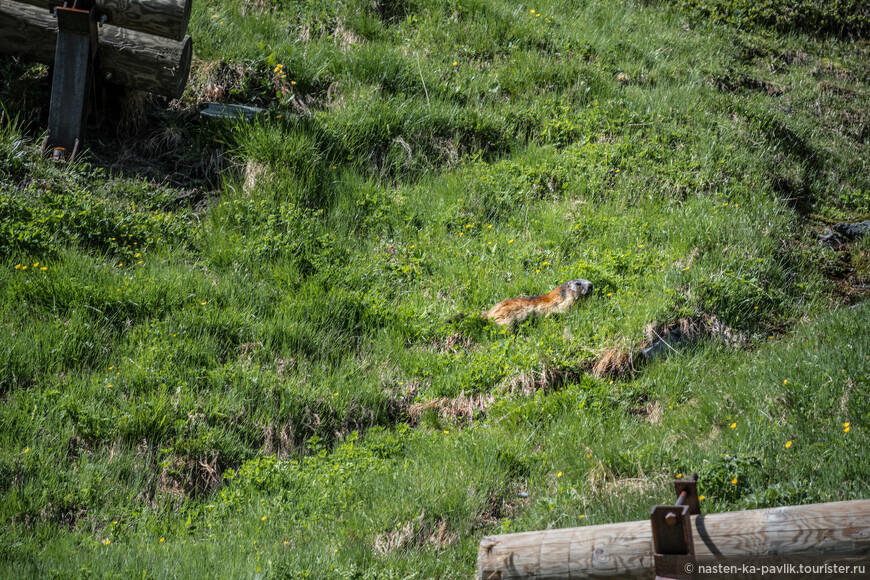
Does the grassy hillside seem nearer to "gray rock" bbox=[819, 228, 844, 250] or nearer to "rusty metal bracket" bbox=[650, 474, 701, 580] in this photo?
"gray rock" bbox=[819, 228, 844, 250]

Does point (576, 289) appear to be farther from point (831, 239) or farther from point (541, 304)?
point (831, 239)

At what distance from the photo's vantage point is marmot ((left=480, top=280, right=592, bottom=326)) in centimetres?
644

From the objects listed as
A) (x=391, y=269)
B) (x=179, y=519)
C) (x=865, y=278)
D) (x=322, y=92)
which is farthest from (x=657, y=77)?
(x=179, y=519)

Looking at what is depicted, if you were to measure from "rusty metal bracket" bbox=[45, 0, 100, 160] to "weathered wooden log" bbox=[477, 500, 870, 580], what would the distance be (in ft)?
22.2

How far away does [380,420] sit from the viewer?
5875 millimetres

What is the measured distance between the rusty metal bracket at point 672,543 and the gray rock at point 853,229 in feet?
22.8

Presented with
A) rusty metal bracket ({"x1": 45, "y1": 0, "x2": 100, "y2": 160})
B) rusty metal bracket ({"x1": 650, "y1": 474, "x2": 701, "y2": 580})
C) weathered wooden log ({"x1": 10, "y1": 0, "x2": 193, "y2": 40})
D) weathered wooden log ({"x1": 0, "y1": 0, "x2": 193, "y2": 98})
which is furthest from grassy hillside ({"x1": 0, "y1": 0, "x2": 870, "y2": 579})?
rusty metal bracket ({"x1": 650, "y1": 474, "x2": 701, "y2": 580})

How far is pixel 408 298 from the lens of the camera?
274 inches

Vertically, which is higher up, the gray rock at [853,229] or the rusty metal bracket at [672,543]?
the gray rock at [853,229]

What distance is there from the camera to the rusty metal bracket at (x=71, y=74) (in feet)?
23.2

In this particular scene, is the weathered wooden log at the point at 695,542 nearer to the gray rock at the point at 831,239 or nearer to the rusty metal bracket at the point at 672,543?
the rusty metal bracket at the point at 672,543

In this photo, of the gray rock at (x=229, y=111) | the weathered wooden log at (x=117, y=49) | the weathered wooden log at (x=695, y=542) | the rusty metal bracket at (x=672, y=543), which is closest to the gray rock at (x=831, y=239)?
the weathered wooden log at (x=695, y=542)

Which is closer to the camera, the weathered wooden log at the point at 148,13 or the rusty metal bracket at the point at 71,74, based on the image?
the rusty metal bracket at the point at 71,74

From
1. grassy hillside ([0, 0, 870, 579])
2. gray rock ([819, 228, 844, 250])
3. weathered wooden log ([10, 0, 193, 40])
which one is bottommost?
grassy hillside ([0, 0, 870, 579])
